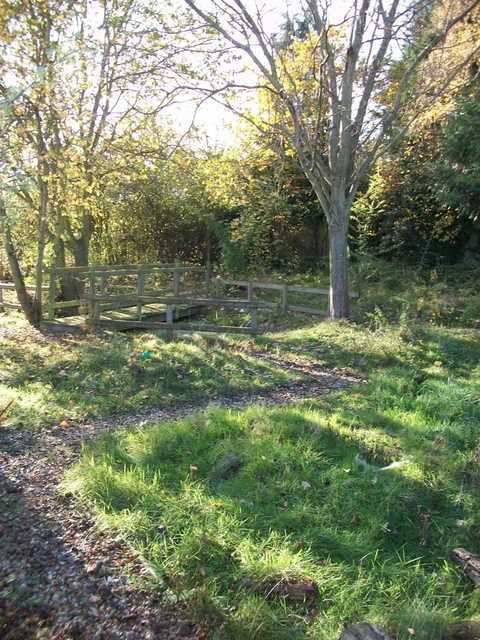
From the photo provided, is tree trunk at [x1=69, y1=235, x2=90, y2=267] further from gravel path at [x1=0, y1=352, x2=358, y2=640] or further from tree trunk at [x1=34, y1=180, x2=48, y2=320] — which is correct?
gravel path at [x1=0, y1=352, x2=358, y2=640]

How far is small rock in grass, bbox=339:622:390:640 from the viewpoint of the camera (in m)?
2.26

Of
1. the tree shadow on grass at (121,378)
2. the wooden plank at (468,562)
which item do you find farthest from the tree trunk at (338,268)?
the wooden plank at (468,562)

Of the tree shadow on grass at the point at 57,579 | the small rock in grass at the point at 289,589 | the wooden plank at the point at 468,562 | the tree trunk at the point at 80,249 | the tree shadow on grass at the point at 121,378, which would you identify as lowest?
the wooden plank at the point at 468,562

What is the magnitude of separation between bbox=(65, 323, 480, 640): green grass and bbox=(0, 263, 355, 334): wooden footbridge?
5.04 metres

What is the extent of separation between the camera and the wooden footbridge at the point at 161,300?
10.3 metres

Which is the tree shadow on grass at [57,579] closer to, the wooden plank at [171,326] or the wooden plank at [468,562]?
the wooden plank at [468,562]

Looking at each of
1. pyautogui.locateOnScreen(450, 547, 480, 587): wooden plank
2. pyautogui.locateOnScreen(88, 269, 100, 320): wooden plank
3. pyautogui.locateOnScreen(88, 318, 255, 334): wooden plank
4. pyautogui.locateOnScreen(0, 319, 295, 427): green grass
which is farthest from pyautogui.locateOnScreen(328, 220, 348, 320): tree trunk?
pyautogui.locateOnScreen(450, 547, 480, 587): wooden plank

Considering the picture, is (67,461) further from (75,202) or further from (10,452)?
(75,202)

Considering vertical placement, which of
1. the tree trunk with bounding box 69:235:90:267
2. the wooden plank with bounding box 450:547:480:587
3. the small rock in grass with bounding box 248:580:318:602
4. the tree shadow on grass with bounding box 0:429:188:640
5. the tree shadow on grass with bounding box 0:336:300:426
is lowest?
the wooden plank with bounding box 450:547:480:587

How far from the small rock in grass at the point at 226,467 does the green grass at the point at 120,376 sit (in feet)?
7.39

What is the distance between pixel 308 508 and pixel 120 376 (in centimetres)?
412

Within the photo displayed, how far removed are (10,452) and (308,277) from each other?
44.2ft

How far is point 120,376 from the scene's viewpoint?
22.9 feet

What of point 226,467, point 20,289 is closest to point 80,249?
point 20,289
